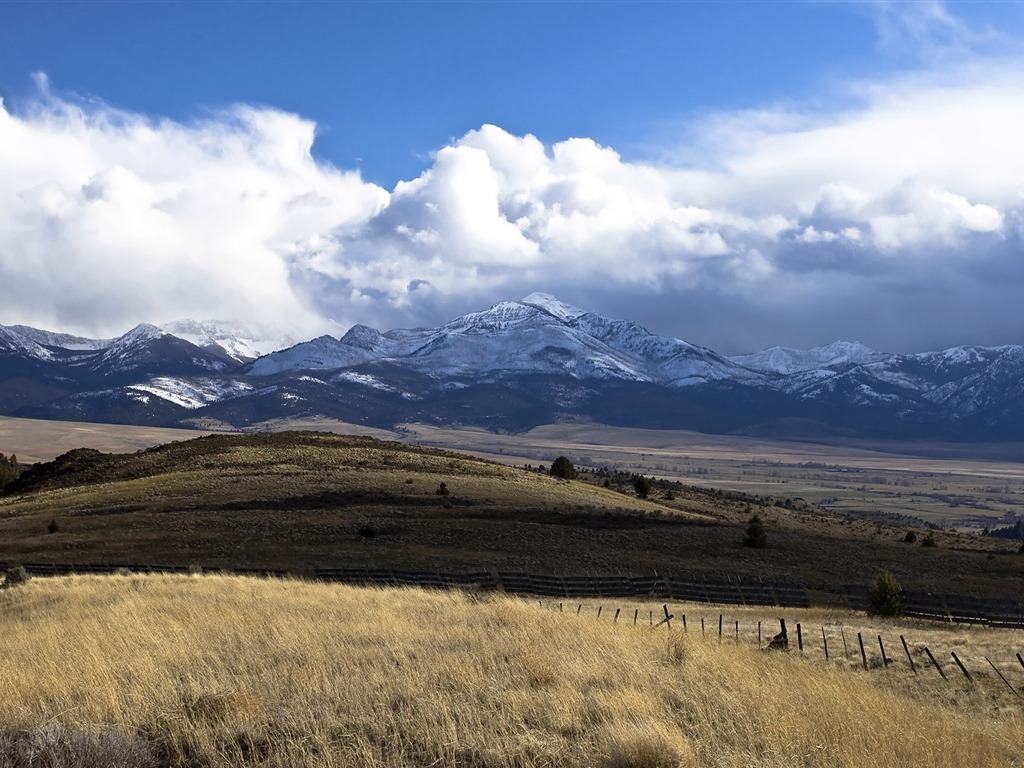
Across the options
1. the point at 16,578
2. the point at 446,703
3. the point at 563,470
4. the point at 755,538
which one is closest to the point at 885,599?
the point at 755,538

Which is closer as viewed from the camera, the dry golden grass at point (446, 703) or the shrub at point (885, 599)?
the dry golden grass at point (446, 703)

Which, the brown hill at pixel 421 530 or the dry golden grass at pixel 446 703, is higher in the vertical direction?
the dry golden grass at pixel 446 703

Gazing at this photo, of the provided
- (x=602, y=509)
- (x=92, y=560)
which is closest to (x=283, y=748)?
(x=92, y=560)

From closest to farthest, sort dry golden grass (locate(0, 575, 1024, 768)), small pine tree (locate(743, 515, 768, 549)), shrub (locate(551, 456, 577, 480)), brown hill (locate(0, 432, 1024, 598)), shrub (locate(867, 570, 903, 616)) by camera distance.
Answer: dry golden grass (locate(0, 575, 1024, 768)) → shrub (locate(867, 570, 903, 616)) → brown hill (locate(0, 432, 1024, 598)) → small pine tree (locate(743, 515, 768, 549)) → shrub (locate(551, 456, 577, 480))

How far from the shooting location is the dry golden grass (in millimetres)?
8500

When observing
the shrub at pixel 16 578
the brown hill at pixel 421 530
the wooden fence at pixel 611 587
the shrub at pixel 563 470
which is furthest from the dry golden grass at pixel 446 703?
the shrub at pixel 563 470

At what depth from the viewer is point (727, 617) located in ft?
94.9

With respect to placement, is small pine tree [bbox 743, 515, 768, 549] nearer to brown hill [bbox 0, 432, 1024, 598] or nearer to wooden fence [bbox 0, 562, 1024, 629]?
brown hill [bbox 0, 432, 1024, 598]

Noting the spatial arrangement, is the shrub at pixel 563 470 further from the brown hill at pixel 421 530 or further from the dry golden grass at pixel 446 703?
the dry golden grass at pixel 446 703

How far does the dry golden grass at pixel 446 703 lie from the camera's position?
8.50 meters

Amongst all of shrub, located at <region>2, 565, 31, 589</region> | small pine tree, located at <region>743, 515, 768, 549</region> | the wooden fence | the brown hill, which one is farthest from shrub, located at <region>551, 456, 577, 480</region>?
shrub, located at <region>2, 565, 31, 589</region>

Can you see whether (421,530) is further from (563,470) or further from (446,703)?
(446,703)

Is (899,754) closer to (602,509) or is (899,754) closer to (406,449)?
(602,509)

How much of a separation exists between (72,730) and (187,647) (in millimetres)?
4250
